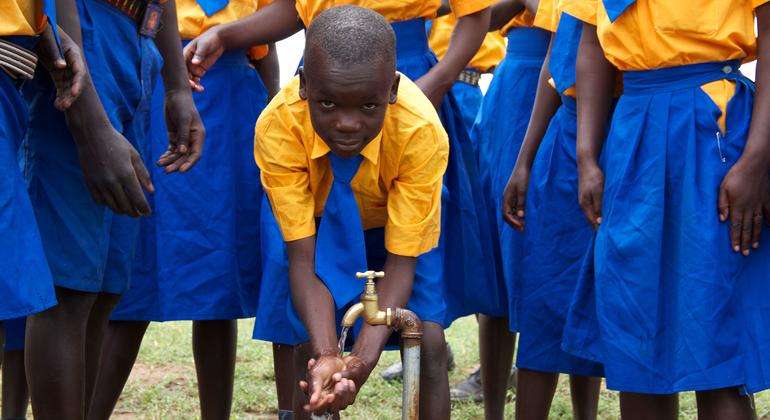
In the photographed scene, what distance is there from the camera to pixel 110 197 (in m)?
3.03

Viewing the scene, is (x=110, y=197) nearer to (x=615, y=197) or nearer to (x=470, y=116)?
(x=615, y=197)

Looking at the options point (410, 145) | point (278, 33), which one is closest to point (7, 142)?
point (410, 145)

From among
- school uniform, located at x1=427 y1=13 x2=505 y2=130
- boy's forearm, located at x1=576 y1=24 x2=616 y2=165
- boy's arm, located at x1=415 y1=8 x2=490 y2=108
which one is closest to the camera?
boy's forearm, located at x1=576 y1=24 x2=616 y2=165

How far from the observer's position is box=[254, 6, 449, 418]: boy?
2.95 m

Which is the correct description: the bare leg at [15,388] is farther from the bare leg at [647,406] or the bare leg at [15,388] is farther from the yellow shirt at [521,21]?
the yellow shirt at [521,21]

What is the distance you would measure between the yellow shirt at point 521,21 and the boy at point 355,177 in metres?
1.30

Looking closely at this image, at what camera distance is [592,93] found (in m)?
3.47

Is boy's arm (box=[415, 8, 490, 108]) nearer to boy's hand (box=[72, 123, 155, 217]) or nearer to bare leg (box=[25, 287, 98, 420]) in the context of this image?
boy's hand (box=[72, 123, 155, 217])

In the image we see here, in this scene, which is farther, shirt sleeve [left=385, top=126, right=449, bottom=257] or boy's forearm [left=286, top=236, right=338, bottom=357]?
shirt sleeve [left=385, top=126, right=449, bottom=257]

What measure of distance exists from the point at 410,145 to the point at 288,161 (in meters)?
0.35

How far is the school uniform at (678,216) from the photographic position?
3068 mm

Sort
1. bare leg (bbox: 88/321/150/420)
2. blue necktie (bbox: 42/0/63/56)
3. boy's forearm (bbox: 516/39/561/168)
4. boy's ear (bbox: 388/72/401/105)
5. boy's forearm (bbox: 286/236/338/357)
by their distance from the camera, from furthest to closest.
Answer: bare leg (bbox: 88/321/150/420), boy's forearm (bbox: 516/39/561/168), boy's ear (bbox: 388/72/401/105), boy's forearm (bbox: 286/236/338/357), blue necktie (bbox: 42/0/63/56)

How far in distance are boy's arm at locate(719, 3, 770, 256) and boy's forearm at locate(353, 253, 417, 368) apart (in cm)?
88

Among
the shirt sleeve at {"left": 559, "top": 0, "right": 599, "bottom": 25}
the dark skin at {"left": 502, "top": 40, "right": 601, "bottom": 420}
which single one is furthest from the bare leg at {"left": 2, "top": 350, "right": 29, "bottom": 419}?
the shirt sleeve at {"left": 559, "top": 0, "right": 599, "bottom": 25}
